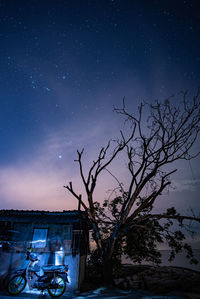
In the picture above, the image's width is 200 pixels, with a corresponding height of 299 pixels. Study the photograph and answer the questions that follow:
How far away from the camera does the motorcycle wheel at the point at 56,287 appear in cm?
819

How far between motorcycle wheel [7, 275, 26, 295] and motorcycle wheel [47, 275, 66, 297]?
53.6 inches

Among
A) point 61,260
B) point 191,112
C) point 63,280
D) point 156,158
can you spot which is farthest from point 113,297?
point 191,112

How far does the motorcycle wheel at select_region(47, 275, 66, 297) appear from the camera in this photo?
819cm

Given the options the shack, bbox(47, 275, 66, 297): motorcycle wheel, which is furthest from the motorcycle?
the shack

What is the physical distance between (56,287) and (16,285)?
191cm

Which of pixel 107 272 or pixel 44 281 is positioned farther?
pixel 107 272

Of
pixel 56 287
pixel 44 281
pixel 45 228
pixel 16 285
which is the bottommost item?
pixel 56 287

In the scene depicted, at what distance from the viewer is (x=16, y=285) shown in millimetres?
8211

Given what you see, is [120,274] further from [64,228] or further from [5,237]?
[5,237]

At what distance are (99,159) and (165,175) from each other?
452 centimetres

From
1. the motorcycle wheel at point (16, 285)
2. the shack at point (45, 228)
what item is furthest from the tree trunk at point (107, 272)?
the motorcycle wheel at point (16, 285)

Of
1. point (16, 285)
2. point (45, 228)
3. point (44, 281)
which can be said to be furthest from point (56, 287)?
point (45, 228)

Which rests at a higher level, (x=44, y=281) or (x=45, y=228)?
(x=45, y=228)

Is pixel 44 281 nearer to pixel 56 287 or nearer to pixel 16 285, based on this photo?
pixel 56 287
